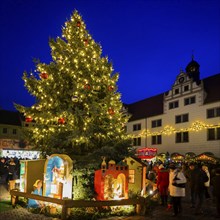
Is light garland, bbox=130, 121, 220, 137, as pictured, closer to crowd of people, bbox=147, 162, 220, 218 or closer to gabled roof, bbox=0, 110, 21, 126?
crowd of people, bbox=147, 162, 220, 218

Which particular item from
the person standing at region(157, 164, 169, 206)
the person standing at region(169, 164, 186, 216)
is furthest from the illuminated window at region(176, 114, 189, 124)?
the person standing at region(169, 164, 186, 216)

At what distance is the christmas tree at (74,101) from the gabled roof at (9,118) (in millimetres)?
47269

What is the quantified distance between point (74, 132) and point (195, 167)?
561 cm

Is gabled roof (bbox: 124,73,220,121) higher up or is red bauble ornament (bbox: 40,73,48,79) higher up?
gabled roof (bbox: 124,73,220,121)

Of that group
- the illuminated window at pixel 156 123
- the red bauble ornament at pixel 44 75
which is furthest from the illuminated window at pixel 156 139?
the red bauble ornament at pixel 44 75

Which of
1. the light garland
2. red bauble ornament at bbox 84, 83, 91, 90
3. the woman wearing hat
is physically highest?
the light garland

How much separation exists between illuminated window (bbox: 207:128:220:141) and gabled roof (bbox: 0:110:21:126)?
40.9m

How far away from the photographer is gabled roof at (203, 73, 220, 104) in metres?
32.7

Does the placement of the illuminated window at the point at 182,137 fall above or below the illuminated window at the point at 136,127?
below

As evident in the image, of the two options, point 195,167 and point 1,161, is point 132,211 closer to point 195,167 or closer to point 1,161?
point 195,167

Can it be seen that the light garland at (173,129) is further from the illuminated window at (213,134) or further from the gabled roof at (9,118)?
the gabled roof at (9,118)

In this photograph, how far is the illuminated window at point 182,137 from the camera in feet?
115

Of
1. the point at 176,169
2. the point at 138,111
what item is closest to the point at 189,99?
the point at 138,111

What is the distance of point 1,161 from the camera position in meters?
23.2
